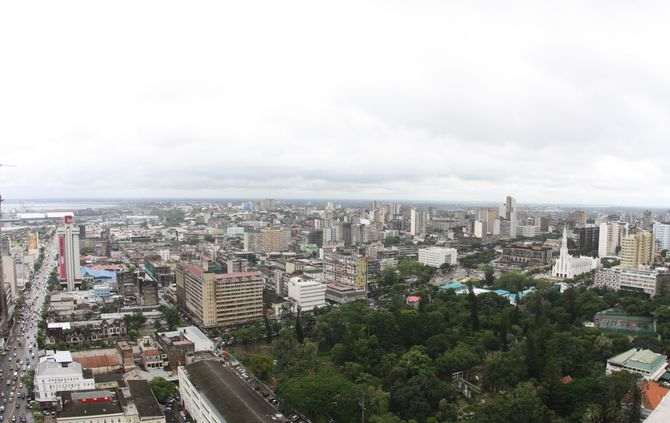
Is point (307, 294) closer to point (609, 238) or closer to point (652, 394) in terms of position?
point (652, 394)

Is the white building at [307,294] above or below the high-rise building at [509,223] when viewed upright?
below

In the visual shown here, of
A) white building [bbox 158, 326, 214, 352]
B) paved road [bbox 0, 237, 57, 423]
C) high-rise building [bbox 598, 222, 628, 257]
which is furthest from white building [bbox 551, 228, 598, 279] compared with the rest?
paved road [bbox 0, 237, 57, 423]

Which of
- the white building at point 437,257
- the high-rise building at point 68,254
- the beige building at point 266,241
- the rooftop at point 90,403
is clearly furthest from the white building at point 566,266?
the high-rise building at point 68,254

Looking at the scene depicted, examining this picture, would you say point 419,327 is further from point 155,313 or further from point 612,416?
point 155,313

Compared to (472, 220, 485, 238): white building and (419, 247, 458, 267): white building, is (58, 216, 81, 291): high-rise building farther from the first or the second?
(472, 220, 485, 238): white building

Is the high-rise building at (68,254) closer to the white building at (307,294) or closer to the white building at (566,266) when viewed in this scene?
the white building at (307,294)

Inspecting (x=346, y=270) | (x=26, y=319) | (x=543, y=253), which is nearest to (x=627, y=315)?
(x=346, y=270)

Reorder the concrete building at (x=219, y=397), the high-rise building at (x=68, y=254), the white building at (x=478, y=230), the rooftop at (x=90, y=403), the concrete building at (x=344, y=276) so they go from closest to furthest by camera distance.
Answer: the concrete building at (x=219, y=397)
the rooftop at (x=90, y=403)
the concrete building at (x=344, y=276)
the high-rise building at (x=68, y=254)
the white building at (x=478, y=230)
